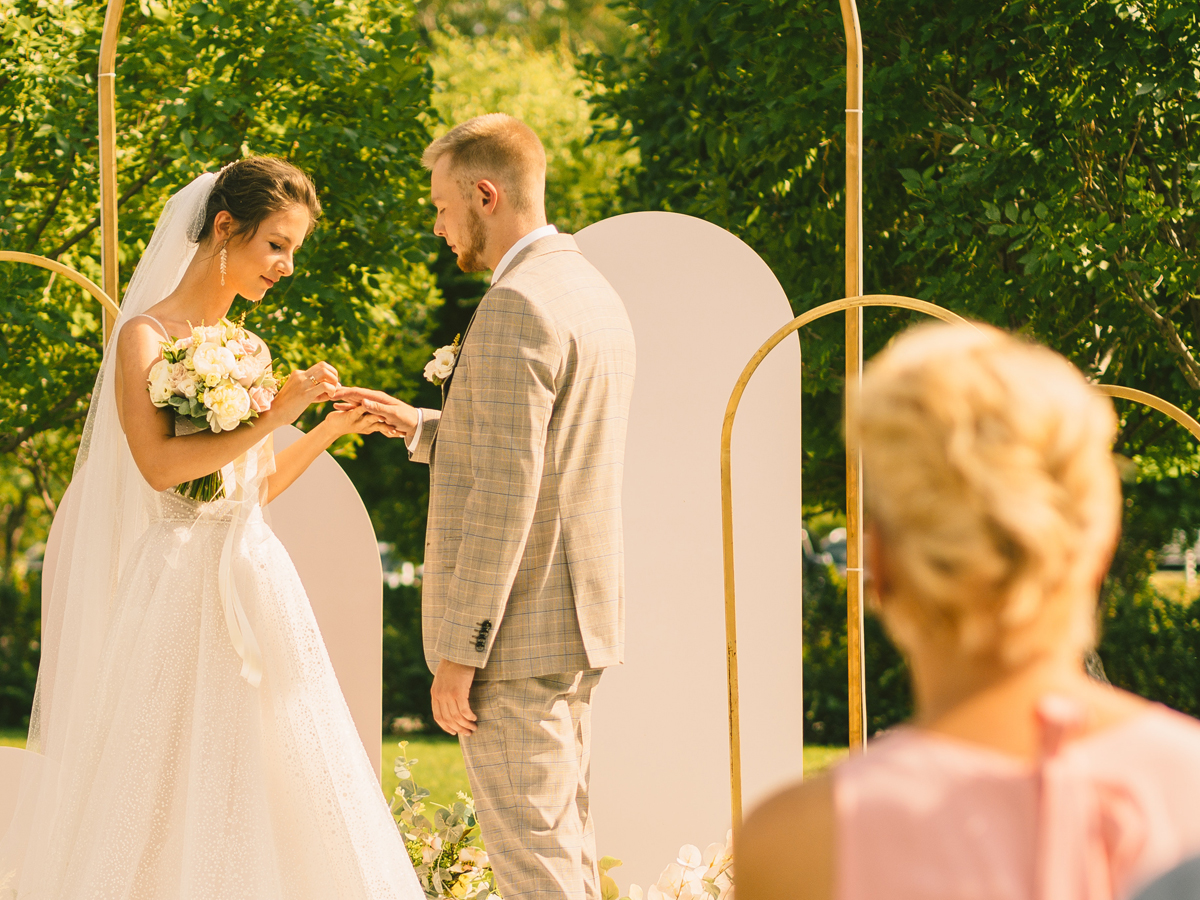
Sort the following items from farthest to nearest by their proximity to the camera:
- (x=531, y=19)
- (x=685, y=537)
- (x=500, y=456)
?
1. (x=531, y=19)
2. (x=685, y=537)
3. (x=500, y=456)

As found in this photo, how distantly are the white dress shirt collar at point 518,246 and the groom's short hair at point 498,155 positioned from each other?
65mm

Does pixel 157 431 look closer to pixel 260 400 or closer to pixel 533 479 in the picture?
pixel 260 400

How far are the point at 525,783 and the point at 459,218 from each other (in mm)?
1229

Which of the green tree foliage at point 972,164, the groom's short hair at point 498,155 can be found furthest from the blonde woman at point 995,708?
the green tree foliage at point 972,164

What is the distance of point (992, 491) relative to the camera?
92cm

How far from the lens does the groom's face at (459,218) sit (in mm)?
2494

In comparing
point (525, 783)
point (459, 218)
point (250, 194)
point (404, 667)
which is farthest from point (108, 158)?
point (404, 667)

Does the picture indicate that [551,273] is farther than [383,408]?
No

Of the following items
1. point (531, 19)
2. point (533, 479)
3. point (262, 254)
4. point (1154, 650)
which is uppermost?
point (531, 19)

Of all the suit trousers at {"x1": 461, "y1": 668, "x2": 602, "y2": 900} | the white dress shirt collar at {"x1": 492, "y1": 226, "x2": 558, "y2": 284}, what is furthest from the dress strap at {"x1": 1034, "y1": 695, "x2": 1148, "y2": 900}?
the white dress shirt collar at {"x1": 492, "y1": 226, "x2": 558, "y2": 284}

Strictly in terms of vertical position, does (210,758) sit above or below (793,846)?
below

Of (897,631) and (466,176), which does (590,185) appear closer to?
(466,176)

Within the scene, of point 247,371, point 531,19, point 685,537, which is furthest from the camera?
point 531,19

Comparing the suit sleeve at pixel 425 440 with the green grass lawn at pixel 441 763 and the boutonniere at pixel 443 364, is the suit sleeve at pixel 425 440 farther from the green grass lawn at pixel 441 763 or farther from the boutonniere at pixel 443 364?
the green grass lawn at pixel 441 763
